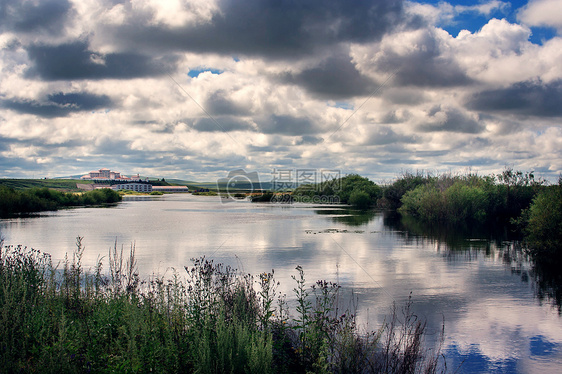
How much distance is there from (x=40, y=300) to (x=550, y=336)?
10665 mm

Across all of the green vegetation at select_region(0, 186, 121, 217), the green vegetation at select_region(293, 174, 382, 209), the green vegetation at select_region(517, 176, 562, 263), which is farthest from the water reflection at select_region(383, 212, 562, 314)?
the green vegetation at select_region(0, 186, 121, 217)

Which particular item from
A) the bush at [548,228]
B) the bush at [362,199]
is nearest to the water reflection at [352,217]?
the bush at [548,228]

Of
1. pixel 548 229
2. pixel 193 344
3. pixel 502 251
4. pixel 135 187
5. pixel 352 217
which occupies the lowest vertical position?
pixel 502 251

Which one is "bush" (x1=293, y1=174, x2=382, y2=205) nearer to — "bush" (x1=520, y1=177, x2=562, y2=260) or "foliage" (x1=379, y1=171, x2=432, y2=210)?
"foliage" (x1=379, y1=171, x2=432, y2=210)

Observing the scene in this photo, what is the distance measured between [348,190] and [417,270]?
3128 inches

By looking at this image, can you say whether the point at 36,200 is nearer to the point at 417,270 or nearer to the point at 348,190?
the point at 417,270

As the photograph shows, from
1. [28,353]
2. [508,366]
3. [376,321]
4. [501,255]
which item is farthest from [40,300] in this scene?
[501,255]

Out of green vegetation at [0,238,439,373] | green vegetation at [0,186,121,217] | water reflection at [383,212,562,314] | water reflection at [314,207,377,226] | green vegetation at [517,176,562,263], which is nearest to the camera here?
green vegetation at [0,238,439,373]

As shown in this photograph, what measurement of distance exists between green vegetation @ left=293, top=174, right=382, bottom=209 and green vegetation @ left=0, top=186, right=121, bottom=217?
50268 millimetres

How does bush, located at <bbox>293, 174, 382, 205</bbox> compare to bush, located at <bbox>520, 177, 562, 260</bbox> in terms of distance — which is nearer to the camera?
bush, located at <bbox>520, 177, 562, 260</bbox>

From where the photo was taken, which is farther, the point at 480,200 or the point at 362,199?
the point at 362,199

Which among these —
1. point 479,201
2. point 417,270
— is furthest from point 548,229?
point 479,201

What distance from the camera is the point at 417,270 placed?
52.1ft

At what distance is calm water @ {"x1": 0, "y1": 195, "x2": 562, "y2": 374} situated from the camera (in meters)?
8.49
